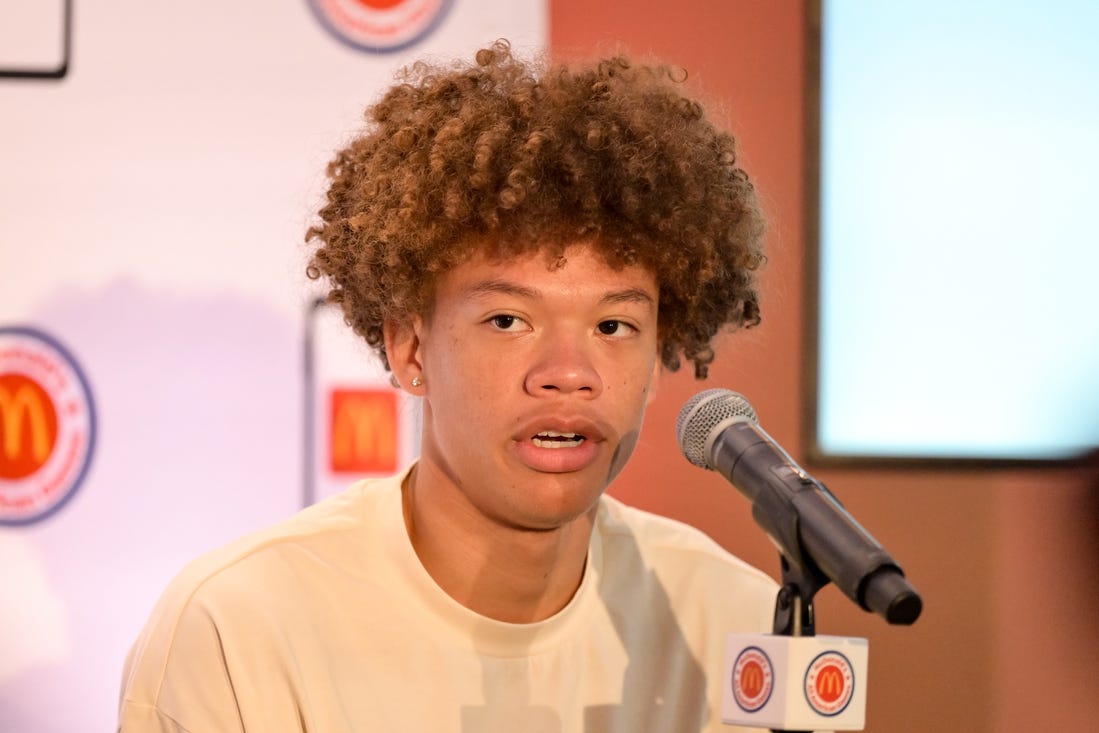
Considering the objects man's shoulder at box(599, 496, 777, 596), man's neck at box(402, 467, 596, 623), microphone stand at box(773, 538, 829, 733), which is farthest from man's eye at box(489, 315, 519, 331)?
microphone stand at box(773, 538, 829, 733)

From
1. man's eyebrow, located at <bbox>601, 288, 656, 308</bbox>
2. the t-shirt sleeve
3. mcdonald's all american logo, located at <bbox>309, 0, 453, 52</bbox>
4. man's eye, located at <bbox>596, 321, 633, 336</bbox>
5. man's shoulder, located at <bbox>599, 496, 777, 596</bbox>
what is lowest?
the t-shirt sleeve

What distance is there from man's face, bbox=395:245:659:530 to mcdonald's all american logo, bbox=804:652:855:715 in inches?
26.8

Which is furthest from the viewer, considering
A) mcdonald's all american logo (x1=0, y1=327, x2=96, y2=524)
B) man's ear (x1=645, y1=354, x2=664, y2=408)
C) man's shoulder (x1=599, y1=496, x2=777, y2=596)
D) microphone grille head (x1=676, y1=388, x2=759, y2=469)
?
mcdonald's all american logo (x1=0, y1=327, x2=96, y2=524)

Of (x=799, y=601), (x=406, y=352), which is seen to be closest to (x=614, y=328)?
(x=406, y=352)

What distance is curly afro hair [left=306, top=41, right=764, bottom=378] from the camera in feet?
6.54

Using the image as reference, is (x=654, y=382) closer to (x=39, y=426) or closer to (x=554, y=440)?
(x=554, y=440)

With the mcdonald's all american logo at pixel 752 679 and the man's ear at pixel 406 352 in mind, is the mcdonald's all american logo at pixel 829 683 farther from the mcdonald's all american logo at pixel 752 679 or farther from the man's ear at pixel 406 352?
the man's ear at pixel 406 352

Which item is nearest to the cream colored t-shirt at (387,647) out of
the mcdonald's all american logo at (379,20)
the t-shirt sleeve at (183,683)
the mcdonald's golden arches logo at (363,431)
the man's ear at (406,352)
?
the t-shirt sleeve at (183,683)

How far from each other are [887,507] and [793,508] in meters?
1.83

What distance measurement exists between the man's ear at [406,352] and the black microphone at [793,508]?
2.38ft

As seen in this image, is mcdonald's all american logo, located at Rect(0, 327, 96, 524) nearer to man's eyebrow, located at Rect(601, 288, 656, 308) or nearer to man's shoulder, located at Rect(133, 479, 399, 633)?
man's shoulder, located at Rect(133, 479, 399, 633)

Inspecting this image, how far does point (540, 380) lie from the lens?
187 centimetres

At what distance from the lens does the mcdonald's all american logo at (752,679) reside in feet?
4.22

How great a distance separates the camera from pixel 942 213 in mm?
2979
